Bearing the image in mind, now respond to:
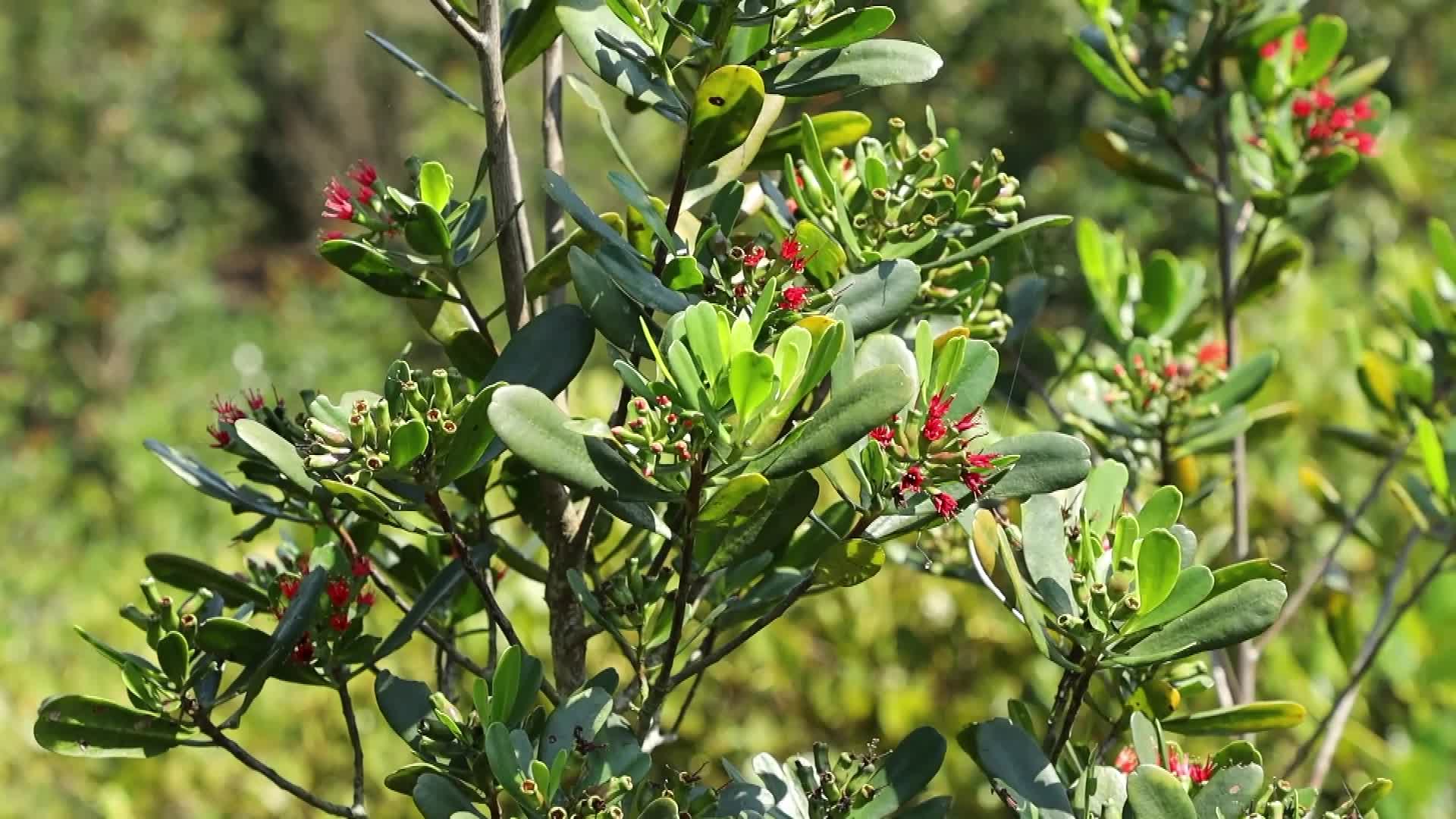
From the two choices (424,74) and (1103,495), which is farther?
(424,74)

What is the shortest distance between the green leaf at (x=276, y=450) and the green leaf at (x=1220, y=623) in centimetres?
59

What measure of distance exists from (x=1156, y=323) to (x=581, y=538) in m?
0.79

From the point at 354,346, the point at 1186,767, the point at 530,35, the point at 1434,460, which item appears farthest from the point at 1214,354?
the point at 354,346

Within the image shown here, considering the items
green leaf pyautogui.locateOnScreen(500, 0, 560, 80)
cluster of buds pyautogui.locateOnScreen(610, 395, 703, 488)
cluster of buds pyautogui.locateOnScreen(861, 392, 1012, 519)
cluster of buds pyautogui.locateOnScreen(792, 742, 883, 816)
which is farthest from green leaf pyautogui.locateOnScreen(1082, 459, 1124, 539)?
green leaf pyautogui.locateOnScreen(500, 0, 560, 80)

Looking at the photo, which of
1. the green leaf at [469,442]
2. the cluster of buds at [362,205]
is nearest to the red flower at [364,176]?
the cluster of buds at [362,205]

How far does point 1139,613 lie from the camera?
89 centimetres

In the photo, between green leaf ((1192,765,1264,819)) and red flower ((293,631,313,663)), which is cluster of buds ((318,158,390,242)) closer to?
red flower ((293,631,313,663))

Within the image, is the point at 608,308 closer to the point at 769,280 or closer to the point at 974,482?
the point at 769,280

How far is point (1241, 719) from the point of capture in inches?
42.0

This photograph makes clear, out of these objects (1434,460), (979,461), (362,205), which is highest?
(362,205)

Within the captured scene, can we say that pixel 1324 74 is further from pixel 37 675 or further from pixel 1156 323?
pixel 37 675

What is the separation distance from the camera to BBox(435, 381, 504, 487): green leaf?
86 centimetres

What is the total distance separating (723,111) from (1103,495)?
40cm

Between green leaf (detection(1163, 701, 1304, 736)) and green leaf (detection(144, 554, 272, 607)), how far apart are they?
78 cm
